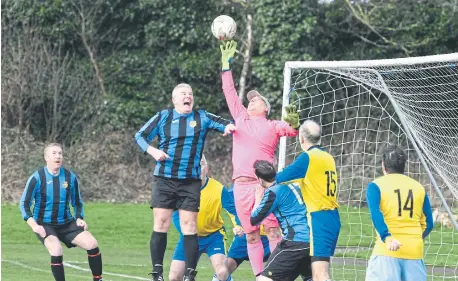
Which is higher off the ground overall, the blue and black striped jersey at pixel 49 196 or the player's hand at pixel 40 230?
the blue and black striped jersey at pixel 49 196

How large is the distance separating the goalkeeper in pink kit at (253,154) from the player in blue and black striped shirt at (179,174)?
0.95ft

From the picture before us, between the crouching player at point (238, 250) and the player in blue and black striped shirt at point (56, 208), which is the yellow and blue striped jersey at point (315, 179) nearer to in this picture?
the crouching player at point (238, 250)

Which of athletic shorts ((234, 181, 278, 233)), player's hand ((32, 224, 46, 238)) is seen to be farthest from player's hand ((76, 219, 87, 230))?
athletic shorts ((234, 181, 278, 233))

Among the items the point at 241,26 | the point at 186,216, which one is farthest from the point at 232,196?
the point at 241,26

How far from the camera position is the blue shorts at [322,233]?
9953mm

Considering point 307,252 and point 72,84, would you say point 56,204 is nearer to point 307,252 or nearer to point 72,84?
point 307,252

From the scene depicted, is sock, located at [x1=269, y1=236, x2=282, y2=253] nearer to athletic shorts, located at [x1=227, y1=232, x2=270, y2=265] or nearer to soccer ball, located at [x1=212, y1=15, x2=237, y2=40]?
athletic shorts, located at [x1=227, y1=232, x2=270, y2=265]

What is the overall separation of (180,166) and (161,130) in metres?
0.48

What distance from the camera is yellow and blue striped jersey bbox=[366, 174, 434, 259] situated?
30.1 feet

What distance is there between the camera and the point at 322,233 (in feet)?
32.8

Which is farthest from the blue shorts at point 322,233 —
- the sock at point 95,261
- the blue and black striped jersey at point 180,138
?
the sock at point 95,261

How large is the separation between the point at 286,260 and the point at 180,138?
6.34 ft

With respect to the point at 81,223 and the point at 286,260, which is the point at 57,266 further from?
the point at 286,260

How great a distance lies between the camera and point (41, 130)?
1116 inches
